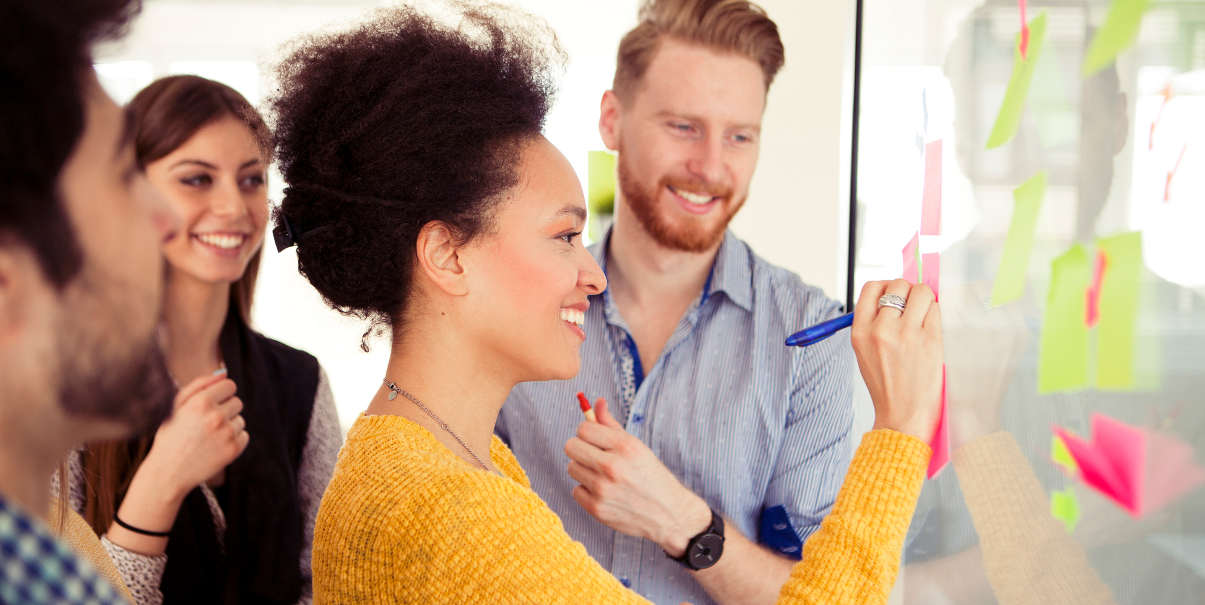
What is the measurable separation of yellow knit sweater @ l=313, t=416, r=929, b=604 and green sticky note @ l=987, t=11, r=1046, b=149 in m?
0.41

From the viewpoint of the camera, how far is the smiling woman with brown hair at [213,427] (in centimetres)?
156

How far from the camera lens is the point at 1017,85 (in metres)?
1.09

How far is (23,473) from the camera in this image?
0.51 metres

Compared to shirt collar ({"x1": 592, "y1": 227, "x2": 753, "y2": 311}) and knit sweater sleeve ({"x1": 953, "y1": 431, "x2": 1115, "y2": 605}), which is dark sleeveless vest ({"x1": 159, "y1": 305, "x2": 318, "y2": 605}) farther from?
knit sweater sleeve ({"x1": 953, "y1": 431, "x2": 1115, "y2": 605})

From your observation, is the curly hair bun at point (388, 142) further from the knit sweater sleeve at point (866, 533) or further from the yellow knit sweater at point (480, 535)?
the knit sweater sleeve at point (866, 533)

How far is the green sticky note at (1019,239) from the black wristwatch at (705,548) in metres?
0.51

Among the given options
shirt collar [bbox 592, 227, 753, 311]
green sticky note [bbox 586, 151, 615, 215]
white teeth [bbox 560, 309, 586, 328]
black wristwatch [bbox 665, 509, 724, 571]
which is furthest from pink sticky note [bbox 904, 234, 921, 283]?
green sticky note [bbox 586, 151, 615, 215]

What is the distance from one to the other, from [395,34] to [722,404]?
81 cm

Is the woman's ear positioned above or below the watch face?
above

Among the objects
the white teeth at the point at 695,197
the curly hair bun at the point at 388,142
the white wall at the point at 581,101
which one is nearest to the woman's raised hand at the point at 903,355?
the curly hair bun at the point at 388,142

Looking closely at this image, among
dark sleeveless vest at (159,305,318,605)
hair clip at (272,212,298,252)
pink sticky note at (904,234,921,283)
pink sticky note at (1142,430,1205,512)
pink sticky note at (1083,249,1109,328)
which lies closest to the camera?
pink sticky note at (1142,430,1205,512)

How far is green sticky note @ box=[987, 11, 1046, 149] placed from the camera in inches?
40.6

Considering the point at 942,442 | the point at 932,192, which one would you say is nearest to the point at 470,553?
the point at 942,442

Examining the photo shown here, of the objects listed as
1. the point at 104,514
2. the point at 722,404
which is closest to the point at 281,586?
the point at 104,514
